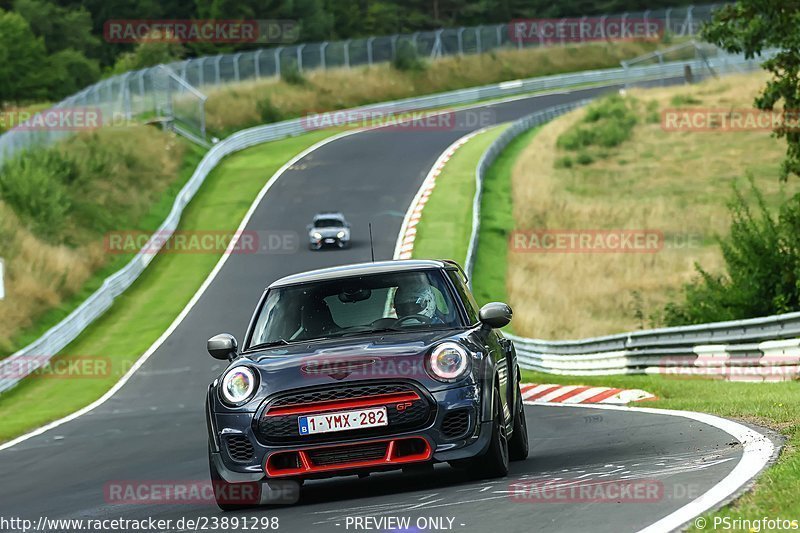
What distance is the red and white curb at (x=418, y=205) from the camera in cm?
3784

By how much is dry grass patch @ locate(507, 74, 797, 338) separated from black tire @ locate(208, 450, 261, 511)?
19.2m

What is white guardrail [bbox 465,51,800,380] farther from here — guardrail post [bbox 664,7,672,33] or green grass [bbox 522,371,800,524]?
guardrail post [bbox 664,7,672,33]

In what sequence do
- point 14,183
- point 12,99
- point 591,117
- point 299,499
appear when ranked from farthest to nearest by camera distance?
point 12,99, point 591,117, point 14,183, point 299,499

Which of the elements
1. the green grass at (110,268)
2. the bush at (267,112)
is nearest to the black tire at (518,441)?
the green grass at (110,268)

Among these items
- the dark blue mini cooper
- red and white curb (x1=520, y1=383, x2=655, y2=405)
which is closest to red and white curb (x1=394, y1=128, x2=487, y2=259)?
red and white curb (x1=520, y1=383, x2=655, y2=405)

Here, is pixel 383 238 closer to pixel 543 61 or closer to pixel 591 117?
pixel 591 117

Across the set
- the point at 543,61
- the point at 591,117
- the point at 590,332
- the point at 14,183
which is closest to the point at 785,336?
the point at 590,332

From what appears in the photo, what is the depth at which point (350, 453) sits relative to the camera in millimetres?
8594

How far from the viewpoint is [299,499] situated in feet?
30.4

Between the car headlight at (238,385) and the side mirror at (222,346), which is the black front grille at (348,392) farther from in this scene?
the side mirror at (222,346)

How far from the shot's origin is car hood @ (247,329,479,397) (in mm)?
8609

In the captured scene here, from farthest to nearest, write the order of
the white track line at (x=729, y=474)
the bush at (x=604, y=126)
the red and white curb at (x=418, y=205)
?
the bush at (x=604, y=126), the red and white curb at (x=418, y=205), the white track line at (x=729, y=474)

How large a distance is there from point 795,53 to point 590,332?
11.7 metres

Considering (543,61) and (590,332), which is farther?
(543,61)
